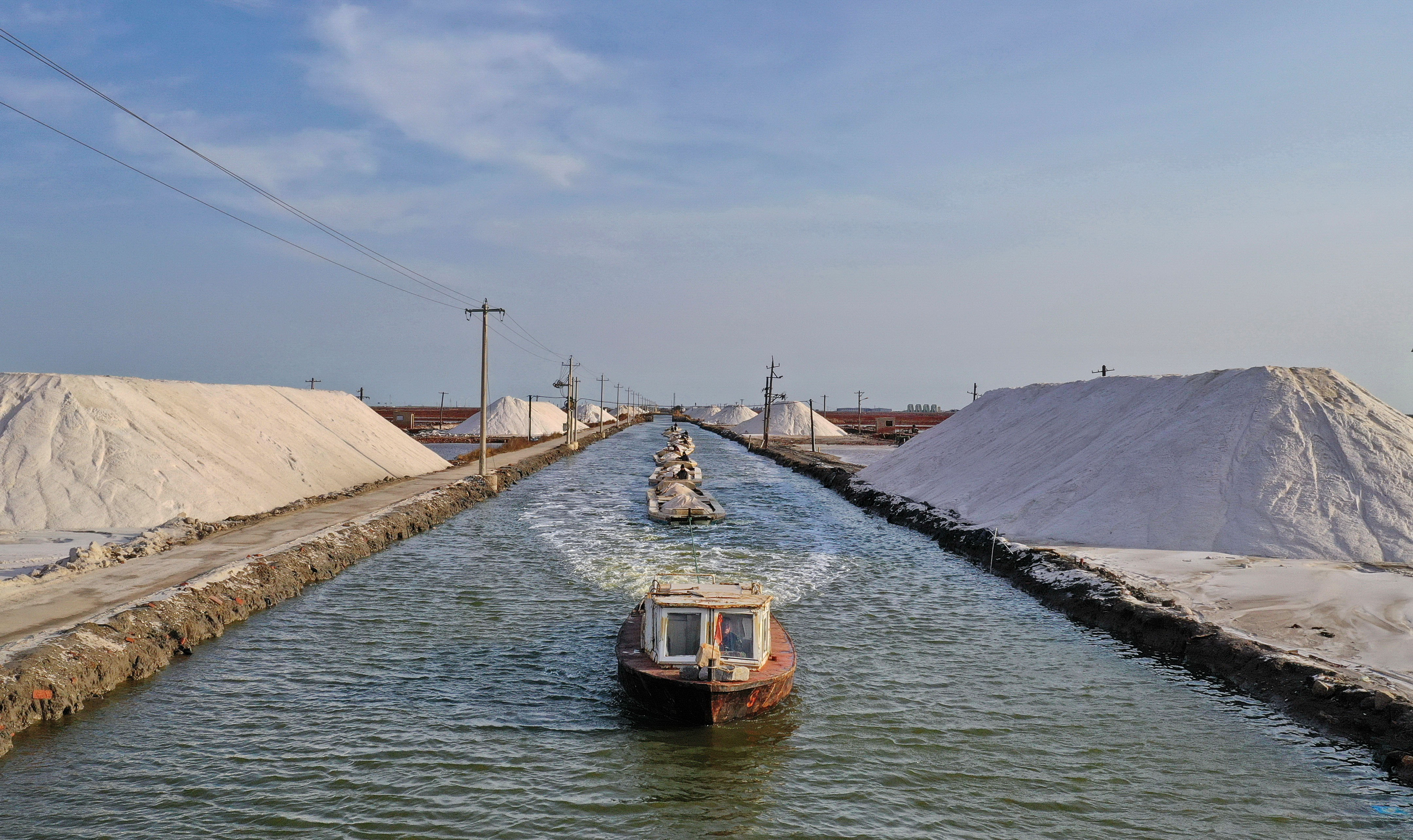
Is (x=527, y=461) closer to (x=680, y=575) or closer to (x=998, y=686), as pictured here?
(x=680, y=575)

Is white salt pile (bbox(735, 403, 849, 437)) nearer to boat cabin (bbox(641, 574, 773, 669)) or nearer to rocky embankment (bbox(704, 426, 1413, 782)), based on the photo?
rocky embankment (bbox(704, 426, 1413, 782))

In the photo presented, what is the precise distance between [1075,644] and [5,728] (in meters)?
22.4

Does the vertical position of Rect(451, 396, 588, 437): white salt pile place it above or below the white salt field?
above

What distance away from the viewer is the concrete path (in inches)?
717

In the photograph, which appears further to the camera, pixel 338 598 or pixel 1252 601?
pixel 338 598

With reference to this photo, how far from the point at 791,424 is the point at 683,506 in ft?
352

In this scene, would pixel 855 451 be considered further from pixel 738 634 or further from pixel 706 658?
pixel 706 658

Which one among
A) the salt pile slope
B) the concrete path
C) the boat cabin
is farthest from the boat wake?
the boat cabin

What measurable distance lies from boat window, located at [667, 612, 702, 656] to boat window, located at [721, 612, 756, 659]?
46 cm

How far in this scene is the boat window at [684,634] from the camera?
16.2 metres

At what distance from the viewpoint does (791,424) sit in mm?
148250

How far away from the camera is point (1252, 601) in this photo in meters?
22.0

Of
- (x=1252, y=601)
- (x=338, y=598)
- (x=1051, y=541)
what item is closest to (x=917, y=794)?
Result: (x=1252, y=601)

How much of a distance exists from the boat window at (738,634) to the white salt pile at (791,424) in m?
111
